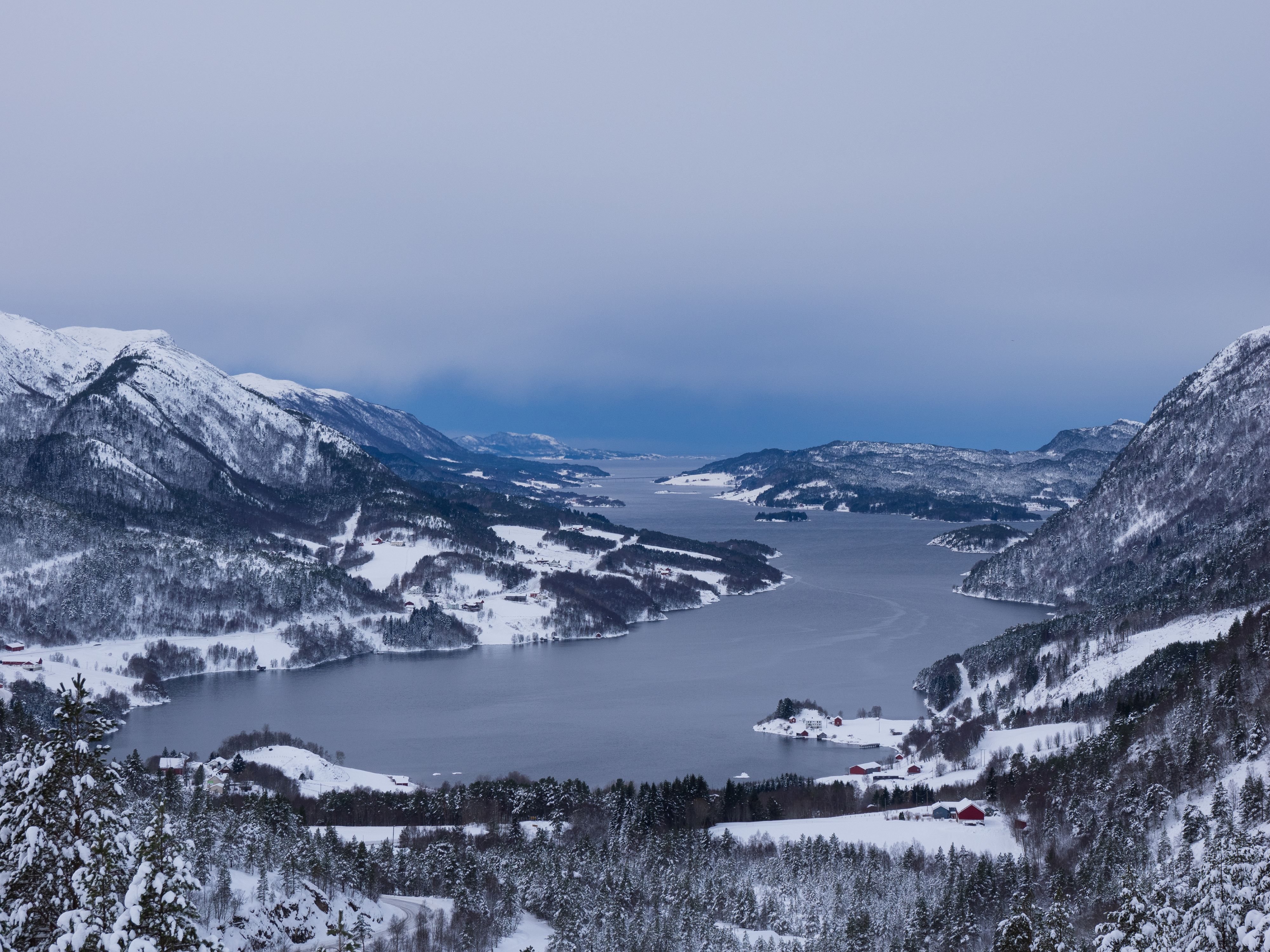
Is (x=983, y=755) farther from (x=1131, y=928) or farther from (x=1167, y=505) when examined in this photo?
(x=1167, y=505)

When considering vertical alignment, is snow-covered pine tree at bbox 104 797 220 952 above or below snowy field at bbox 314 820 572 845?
above

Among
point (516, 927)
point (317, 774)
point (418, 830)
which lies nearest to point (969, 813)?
point (516, 927)

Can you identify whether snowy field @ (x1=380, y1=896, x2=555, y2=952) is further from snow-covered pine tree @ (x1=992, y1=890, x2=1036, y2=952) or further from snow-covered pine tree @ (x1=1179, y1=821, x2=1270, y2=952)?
snow-covered pine tree @ (x1=1179, y1=821, x2=1270, y2=952)

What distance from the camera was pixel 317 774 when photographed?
74.5 meters

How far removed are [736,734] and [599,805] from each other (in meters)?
28.0

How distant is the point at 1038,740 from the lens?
7981 centimetres

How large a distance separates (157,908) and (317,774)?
229ft

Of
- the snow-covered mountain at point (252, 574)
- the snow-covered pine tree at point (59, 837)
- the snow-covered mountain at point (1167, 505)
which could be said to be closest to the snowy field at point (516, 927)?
the snow-covered pine tree at point (59, 837)

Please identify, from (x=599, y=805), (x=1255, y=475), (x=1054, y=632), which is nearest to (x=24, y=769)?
(x=599, y=805)

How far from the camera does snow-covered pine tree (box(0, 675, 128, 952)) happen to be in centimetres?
1028

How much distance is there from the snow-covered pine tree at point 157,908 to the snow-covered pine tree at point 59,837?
0.37 metres

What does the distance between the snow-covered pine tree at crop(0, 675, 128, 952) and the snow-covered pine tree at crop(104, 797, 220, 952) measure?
366 millimetres

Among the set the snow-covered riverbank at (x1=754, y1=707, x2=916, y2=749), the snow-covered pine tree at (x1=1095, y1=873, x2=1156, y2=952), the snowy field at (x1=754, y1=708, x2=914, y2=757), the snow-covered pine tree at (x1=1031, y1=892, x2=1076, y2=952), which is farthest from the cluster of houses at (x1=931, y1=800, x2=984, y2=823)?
the snow-covered pine tree at (x1=1095, y1=873, x2=1156, y2=952)

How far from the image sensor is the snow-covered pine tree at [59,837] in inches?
405
